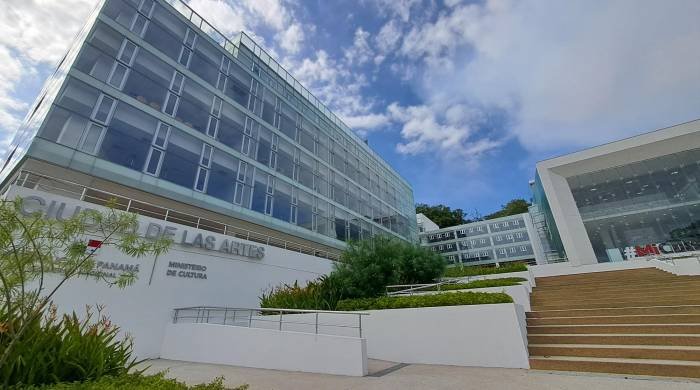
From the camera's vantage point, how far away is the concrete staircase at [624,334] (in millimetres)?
5465

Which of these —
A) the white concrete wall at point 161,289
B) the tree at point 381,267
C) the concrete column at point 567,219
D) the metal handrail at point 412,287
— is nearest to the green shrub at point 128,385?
the white concrete wall at point 161,289

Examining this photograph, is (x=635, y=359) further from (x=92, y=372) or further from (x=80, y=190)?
(x=80, y=190)

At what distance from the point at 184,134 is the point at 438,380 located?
1579 cm

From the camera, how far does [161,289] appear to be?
10492mm

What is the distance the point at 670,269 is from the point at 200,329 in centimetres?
2034

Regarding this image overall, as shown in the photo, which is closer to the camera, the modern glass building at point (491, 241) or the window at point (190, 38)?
the window at point (190, 38)

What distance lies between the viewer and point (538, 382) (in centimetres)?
524

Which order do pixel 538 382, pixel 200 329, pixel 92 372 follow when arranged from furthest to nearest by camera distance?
pixel 200 329 < pixel 538 382 < pixel 92 372

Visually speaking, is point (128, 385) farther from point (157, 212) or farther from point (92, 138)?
point (92, 138)

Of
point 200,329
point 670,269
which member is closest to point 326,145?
point 200,329

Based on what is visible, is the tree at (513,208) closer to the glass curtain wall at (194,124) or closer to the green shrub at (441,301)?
the glass curtain wall at (194,124)

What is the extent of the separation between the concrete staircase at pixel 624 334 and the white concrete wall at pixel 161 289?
11084 millimetres

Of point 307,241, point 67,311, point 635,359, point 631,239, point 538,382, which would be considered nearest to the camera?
point 538,382

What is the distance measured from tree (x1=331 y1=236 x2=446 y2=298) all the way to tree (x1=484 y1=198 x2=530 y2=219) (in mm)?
58398
